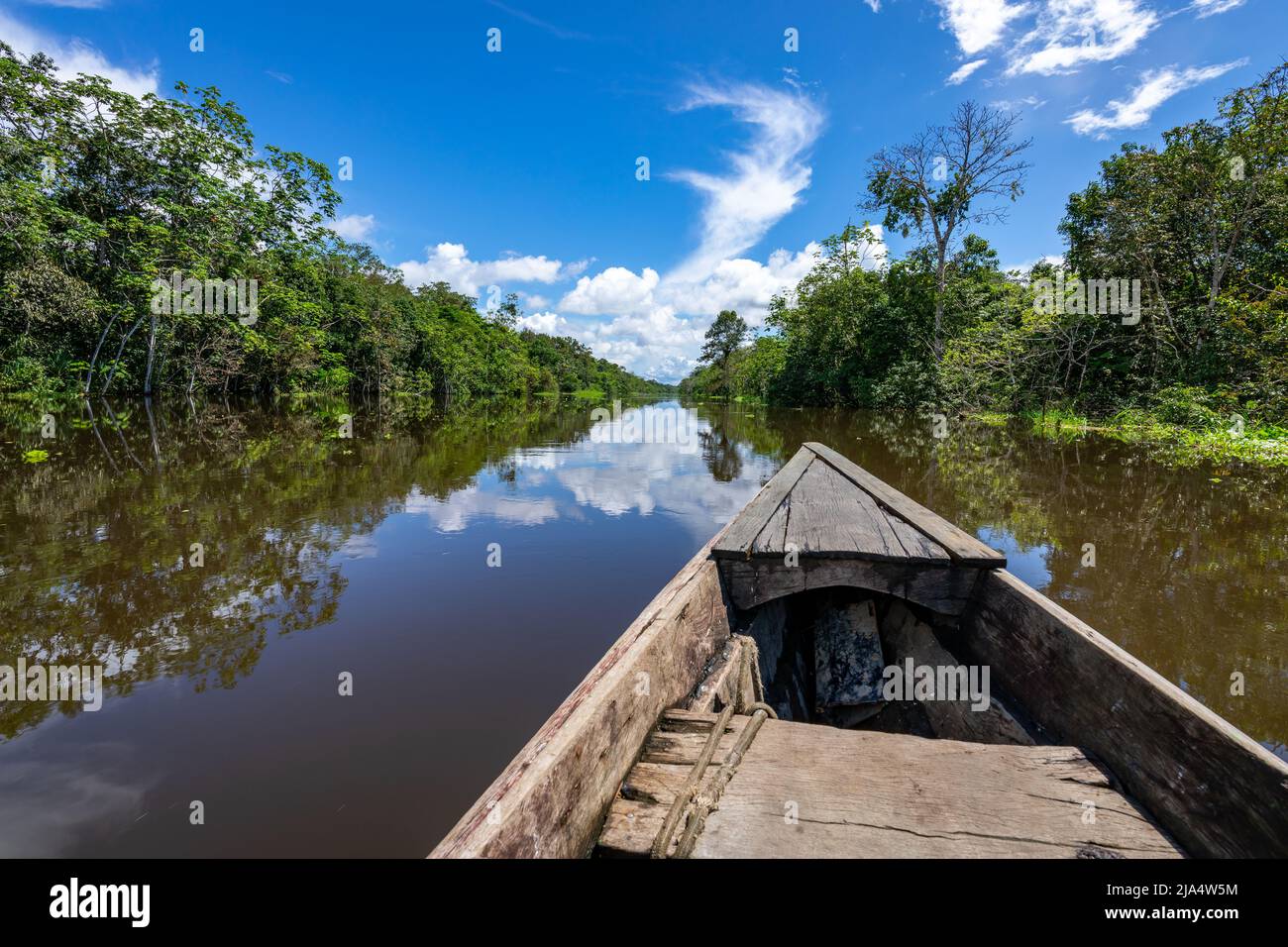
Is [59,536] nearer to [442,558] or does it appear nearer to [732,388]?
[442,558]

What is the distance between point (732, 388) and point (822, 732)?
70132 millimetres

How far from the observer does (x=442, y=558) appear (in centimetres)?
527

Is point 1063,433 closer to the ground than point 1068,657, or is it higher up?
higher up

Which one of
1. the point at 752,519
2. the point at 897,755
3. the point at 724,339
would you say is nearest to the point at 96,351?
the point at 752,519

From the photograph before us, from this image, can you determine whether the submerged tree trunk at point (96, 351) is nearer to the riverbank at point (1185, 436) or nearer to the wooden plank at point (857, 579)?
the wooden plank at point (857, 579)

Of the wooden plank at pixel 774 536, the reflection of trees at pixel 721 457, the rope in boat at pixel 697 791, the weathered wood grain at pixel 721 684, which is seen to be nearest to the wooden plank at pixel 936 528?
the wooden plank at pixel 774 536

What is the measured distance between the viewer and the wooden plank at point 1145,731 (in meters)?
1.29

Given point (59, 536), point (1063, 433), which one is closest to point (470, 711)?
point (59, 536)

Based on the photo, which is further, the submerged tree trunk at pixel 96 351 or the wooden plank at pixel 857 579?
the submerged tree trunk at pixel 96 351

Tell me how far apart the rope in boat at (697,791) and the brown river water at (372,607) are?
1.22 m

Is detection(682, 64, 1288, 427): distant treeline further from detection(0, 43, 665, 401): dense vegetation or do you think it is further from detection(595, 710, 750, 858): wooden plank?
detection(0, 43, 665, 401): dense vegetation

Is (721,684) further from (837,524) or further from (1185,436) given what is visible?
(1185,436)

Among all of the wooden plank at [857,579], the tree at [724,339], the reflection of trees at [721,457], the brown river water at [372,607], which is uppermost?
the tree at [724,339]
